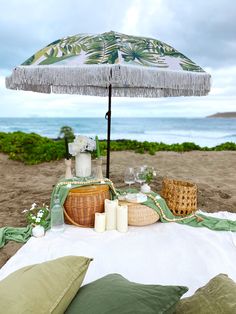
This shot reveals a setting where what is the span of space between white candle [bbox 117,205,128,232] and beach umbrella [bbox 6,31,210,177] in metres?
1.25

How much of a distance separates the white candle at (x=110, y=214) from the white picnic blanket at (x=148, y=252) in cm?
12

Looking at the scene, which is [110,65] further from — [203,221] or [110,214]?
[203,221]

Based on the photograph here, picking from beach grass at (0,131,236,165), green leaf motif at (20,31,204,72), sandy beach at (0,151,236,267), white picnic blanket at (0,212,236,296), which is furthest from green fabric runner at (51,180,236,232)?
beach grass at (0,131,236,165)

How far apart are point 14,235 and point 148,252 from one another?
1.46 m

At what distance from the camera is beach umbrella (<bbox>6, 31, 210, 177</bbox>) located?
2.78 m

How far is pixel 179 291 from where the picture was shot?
114 cm

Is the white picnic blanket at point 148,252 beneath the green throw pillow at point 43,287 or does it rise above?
beneath

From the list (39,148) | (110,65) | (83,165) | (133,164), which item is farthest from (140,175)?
(39,148)

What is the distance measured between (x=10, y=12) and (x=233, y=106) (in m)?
44.3

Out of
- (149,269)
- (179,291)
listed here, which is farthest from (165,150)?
(179,291)

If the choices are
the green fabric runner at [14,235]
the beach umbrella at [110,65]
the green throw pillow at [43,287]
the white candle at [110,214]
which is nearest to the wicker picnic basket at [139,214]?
the white candle at [110,214]

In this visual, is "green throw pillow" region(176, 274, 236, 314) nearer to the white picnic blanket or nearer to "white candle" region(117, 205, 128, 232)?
the white picnic blanket

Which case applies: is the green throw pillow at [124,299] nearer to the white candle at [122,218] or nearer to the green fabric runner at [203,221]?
the white candle at [122,218]

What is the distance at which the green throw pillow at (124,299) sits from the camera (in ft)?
3.35
